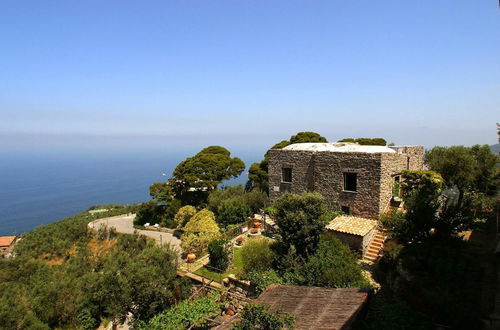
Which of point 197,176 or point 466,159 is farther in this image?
point 197,176

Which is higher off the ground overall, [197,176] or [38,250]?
[197,176]

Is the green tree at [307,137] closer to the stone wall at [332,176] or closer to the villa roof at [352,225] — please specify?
the stone wall at [332,176]

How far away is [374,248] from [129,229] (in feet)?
79.5

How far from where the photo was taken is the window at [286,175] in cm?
2019

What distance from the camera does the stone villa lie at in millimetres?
15320

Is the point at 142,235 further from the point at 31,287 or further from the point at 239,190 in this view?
the point at 239,190

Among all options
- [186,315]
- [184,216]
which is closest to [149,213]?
[184,216]

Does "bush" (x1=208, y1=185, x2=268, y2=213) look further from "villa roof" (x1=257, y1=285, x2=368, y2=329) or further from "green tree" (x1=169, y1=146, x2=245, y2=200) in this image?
"villa roof" (x1=257, y1=285, x2=368, y2=329)

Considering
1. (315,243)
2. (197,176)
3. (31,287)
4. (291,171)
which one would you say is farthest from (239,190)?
(31,287)

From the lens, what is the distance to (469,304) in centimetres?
762

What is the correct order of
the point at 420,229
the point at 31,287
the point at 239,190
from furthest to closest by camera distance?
the point at 239,190
the point at 31,287
the point at 420,229

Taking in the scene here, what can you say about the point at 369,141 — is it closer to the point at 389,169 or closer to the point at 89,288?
the point at 389,169

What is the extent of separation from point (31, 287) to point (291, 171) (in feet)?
64.4

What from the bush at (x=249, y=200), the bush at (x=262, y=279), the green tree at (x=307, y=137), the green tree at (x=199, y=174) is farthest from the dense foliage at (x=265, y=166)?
the bush at (x=262, y=279)
